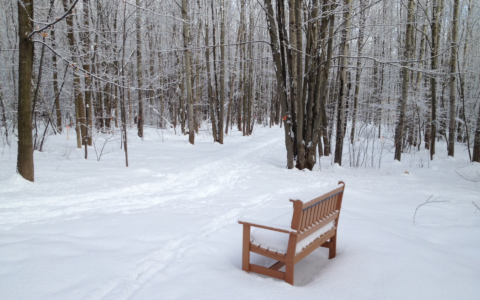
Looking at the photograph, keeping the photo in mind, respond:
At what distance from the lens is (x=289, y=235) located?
3.04 m

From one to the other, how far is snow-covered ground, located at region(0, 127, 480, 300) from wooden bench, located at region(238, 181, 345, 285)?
0.13 meters

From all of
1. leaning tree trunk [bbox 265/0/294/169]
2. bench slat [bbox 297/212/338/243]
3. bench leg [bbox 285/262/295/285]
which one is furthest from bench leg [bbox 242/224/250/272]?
leaning tree trunk [bbox 265/0/294/169]

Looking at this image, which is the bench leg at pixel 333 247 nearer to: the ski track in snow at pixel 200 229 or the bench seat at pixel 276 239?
the bench seat at pixel 276 239

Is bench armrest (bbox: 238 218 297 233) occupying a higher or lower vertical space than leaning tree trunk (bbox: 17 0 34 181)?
lower

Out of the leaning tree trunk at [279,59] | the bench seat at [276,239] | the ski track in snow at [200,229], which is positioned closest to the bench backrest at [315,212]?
the bench seat at [276,239]

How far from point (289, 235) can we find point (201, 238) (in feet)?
5.34

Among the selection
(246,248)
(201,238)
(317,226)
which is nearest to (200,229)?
(201,238)

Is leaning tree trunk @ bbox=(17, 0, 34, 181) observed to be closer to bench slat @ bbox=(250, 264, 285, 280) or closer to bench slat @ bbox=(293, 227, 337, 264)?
bench slat @ bbox=(250, 264, 285, 280)

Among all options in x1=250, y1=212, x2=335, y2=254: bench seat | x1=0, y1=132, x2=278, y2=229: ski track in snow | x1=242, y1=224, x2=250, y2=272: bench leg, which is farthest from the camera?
x1=0, y1=132, x2=278, y2=229: ski track in snow

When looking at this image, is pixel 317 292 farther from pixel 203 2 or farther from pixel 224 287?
pixel 203 2

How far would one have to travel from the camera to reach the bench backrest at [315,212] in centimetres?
296

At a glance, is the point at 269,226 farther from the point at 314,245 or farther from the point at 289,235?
the point at 314,245

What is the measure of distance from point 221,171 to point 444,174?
7240 mm

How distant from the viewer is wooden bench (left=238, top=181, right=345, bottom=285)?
300cm
